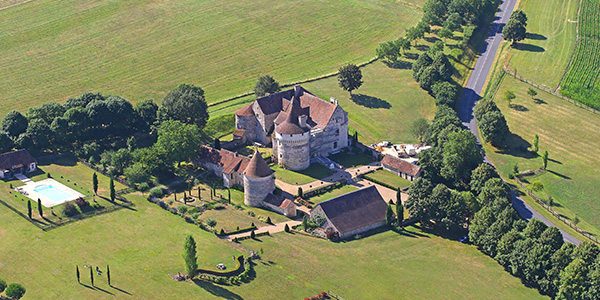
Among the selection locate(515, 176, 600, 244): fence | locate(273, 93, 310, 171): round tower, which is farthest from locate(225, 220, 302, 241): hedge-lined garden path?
locate(515, 176, 600, 244): fence

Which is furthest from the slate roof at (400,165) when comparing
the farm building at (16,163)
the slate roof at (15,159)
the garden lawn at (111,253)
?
the slate roof at (15,159)

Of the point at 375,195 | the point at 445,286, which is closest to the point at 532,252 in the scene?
the point at 445,286

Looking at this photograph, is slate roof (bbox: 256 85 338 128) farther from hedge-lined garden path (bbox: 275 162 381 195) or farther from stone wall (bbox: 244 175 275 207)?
stone wall (bbox: 244 175 275 207)

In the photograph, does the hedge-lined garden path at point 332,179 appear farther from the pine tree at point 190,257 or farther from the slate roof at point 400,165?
the pine tree at point 190,257

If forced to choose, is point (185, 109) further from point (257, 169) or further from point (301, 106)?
point (257, 169)

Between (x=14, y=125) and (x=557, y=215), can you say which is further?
(x=14, y=125)

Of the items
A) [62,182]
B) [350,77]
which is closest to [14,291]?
[62,182]
